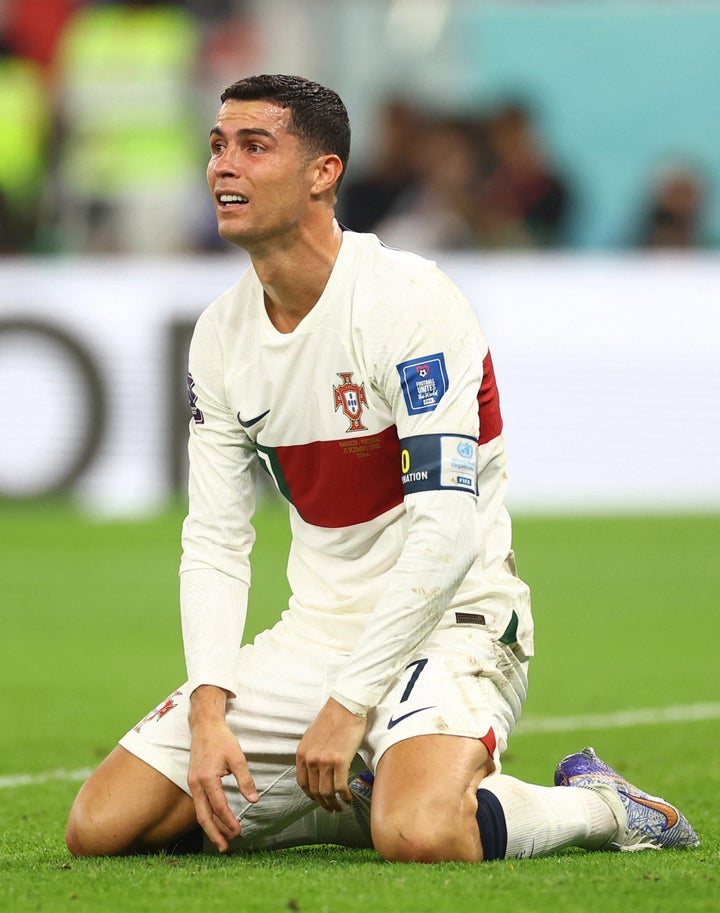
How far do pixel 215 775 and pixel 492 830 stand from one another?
63 centimetres

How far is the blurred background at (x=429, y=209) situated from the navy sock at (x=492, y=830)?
803 cm

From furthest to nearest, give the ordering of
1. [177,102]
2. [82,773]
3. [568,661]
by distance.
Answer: [177,102], [568,661], [82,773]

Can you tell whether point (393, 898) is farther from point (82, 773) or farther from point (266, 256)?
point (82, 773)

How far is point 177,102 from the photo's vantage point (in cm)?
1412

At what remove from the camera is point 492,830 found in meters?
3.97

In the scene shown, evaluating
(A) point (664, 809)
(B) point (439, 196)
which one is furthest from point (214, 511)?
(B) point (439, 196)

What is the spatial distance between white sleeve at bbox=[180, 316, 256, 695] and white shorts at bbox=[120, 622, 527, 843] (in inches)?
4.6

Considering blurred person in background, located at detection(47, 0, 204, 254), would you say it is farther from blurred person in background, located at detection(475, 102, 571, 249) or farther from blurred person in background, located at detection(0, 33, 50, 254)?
blurred person in background, located at detection(475, 102, 571, 249)

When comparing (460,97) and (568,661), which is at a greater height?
(460,97)

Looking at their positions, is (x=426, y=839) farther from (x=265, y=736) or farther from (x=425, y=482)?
(x=425, y=482)

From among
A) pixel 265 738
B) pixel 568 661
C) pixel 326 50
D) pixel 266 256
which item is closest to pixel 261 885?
pixel 265 738

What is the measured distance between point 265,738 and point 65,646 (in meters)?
3.91

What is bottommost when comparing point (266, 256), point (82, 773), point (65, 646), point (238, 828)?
point (65, 646)

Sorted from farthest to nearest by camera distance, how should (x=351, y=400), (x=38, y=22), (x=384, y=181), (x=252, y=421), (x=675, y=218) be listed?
(x=38, y=22) → (x=675, y=218) → (x=384, y=181) → (x=252, y=421) → (x=351, y=400)
